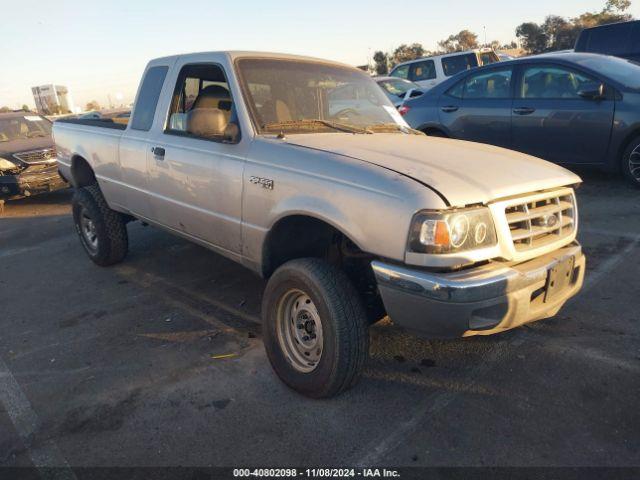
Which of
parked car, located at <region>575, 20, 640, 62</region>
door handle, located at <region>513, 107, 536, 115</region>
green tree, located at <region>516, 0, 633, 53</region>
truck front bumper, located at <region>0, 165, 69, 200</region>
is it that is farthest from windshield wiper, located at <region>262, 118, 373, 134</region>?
green tree, located at <region>516, 0, 633, 53</region>

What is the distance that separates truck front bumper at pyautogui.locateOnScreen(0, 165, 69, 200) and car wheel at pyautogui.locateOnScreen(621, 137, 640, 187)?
8403mm

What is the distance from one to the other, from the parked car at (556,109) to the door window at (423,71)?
28.2ft

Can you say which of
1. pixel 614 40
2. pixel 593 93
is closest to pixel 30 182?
pixel 593 93

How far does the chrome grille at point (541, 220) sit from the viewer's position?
244cm

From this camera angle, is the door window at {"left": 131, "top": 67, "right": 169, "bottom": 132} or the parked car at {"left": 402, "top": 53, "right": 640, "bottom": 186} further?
the parked car at {"left": 402, "top": 53, "right": 640, "bottom": 186}

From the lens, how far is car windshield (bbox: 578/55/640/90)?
236 inches

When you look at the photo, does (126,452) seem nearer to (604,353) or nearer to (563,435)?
(563,435)

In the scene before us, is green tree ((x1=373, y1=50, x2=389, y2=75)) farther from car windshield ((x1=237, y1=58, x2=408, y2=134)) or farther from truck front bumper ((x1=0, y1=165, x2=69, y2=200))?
car windshield ((x1=237, y1=58, x2=408, y2=134))

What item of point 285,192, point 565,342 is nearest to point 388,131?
point 285,192

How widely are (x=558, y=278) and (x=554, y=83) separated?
190 inches

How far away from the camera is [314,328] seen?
2.80 meters

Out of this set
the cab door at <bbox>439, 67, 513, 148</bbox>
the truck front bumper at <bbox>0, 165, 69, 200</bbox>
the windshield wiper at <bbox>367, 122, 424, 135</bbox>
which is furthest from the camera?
the truck front bumper at <bbox>0, 165, 69, 200</bbox>

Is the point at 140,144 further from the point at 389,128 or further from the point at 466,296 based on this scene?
the point at 466,296

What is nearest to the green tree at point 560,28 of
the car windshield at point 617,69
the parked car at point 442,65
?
the parked car at point 442,65
